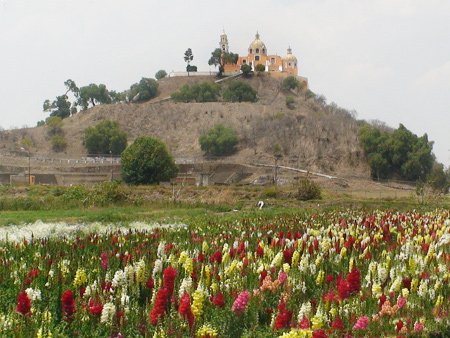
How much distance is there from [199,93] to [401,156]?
49857mm

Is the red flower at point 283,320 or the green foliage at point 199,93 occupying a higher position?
the green foliage at point 199,93

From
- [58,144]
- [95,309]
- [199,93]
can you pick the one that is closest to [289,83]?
[199,93]

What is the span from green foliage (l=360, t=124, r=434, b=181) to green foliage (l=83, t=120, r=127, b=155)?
3524 centimetres

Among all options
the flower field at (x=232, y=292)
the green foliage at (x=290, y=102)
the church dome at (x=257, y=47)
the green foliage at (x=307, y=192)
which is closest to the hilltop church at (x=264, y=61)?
the church dome at (x=257, y=47)

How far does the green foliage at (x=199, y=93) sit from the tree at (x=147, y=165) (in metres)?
56.7

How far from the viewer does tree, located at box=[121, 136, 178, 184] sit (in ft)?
197

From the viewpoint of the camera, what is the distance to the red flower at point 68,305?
18.1 feet

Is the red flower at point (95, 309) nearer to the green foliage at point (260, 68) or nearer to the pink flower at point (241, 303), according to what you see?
the pink flower at point (241, 303)

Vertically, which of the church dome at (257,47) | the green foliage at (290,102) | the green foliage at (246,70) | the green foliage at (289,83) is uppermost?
the church dome at (257,47)

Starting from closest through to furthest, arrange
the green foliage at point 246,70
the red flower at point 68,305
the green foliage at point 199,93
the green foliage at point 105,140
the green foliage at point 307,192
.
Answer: the red flower at point 68,305
the green foliage at point 307,192
the green foliage at point 105,140
the green foliage at point 199,93
the green foliage at point 246,70

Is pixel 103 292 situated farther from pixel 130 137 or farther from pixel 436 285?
pixel 130 137

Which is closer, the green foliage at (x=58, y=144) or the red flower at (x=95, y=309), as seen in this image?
the red flower at (x=95, y=309)

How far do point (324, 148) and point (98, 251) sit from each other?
81.9 m

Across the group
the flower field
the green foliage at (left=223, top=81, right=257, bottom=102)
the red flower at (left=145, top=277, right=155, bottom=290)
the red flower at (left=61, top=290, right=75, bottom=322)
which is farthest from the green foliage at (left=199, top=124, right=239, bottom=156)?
the red flower at (left=61, top=290, right=75, bottom=322)
